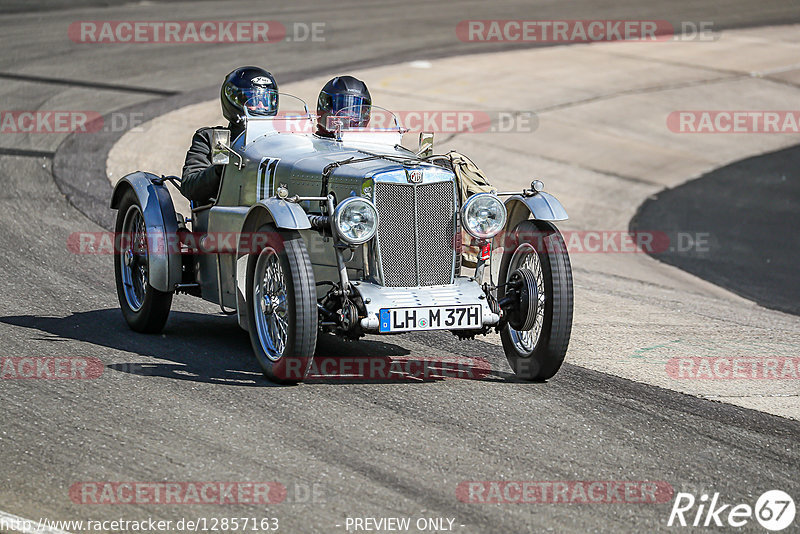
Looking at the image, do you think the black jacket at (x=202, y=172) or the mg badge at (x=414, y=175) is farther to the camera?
the black jacket at (x=202, y=172)

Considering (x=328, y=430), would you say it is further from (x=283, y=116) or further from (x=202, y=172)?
(x=283, y=116)

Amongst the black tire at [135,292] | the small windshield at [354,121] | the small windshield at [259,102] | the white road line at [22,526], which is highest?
the small windshield at [259,102]

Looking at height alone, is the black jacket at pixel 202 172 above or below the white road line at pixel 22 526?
above

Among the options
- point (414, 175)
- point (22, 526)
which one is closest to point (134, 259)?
point (414, 175)

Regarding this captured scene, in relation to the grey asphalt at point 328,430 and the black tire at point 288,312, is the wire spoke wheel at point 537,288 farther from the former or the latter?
the black tire at point 288,312

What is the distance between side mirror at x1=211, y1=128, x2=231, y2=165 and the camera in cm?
812

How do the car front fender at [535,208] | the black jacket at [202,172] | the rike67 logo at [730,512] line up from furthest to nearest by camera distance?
the black jacket at [202,172]
the car front fender at [535,208]
the rike67 logo at [730,512]

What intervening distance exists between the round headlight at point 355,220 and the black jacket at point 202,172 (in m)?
1.67

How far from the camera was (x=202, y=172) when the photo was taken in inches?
332

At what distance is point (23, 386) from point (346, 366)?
1.99 metres

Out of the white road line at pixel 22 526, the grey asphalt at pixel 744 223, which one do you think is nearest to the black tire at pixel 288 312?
the white road line at pixel 22 526

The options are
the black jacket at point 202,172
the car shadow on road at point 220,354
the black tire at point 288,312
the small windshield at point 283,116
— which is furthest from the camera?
the small windshield at point 283,116

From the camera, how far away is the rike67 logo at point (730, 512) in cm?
530

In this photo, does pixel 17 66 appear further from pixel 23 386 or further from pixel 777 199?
pixel 23 386
